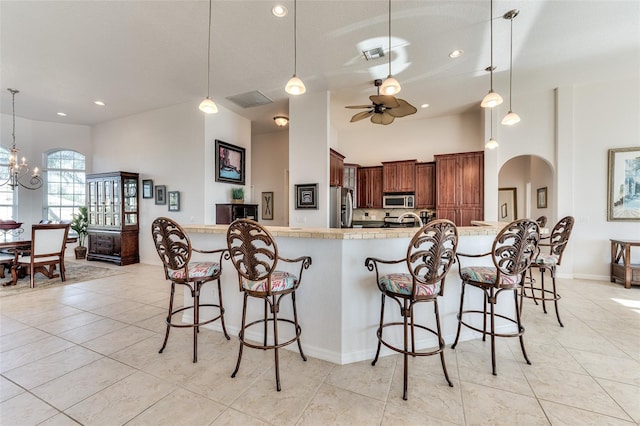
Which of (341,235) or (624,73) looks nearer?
(341,235)

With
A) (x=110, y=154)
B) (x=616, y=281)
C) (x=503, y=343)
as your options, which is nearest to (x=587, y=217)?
(x=616, y=281)

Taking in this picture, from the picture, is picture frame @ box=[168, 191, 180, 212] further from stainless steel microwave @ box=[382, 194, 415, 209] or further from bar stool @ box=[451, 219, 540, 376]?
bar stool @ box=[451, 219, 540, 376]

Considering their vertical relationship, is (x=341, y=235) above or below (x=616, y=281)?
above

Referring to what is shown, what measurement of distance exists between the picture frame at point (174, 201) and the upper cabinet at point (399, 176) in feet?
15.9

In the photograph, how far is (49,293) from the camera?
3.93 m

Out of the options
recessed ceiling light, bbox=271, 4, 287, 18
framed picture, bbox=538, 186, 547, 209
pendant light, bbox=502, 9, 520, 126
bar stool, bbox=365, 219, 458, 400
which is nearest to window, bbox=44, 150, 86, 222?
recessed ceiling light, bbox=271, 4, 287, 18

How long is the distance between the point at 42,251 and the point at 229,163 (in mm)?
3560

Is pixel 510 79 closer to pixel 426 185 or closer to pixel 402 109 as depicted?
pixel 402 109

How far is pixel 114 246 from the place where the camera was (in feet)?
19.8

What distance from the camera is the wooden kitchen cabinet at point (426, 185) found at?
19.8 ft

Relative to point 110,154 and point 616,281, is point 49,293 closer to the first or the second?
point 110,154

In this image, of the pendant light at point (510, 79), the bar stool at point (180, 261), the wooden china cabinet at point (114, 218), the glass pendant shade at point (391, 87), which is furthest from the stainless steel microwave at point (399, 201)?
the wooden china cabinet at point (114, 218)

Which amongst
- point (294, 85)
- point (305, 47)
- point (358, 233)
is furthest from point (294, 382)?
point (305, 47)

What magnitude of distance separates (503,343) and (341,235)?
1.95 metres
